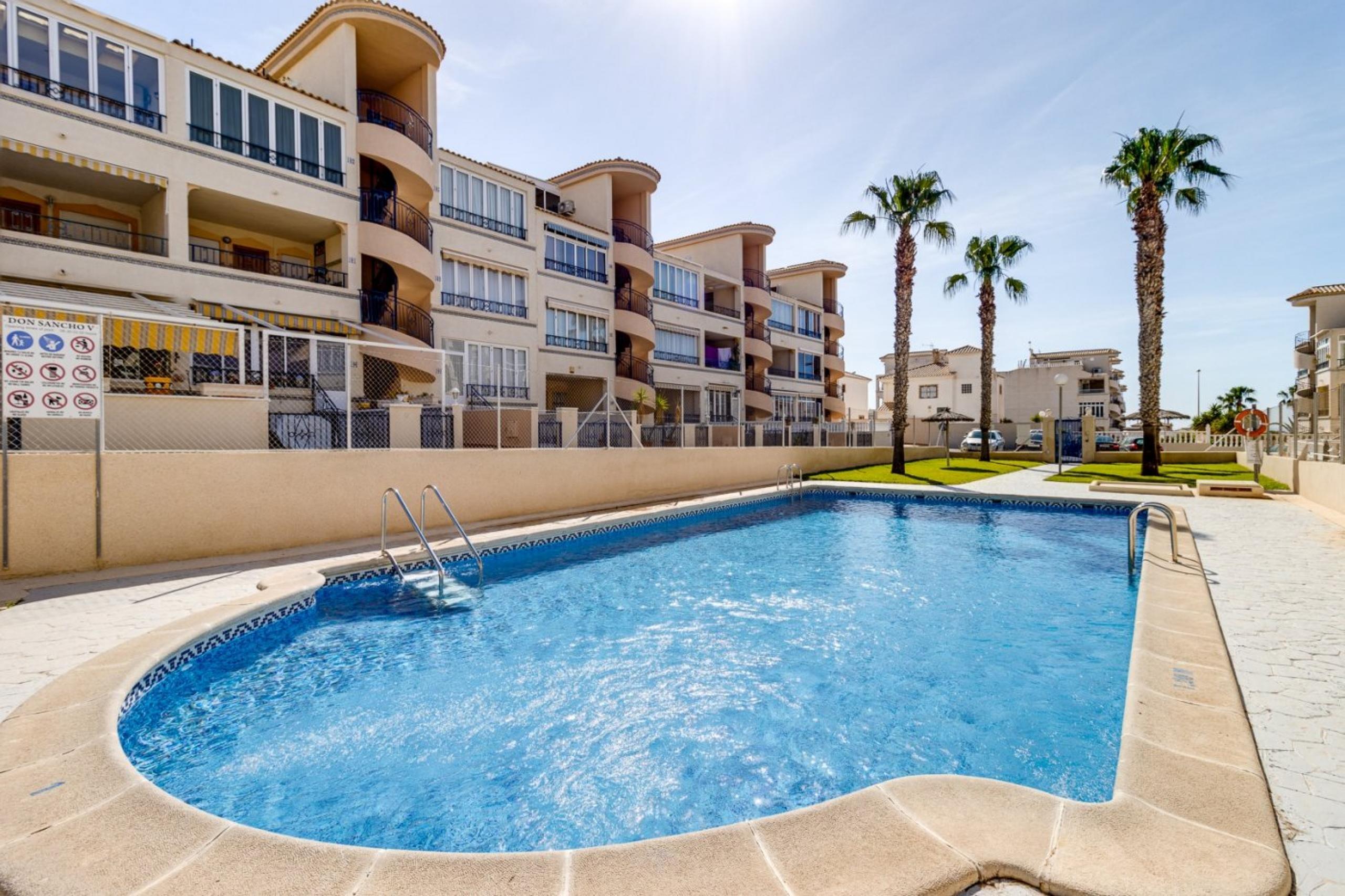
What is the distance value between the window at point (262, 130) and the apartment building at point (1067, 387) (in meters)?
65.6

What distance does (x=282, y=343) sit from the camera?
43.4ft

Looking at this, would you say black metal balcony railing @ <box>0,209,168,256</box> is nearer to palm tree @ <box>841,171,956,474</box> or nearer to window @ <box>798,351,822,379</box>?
palm tree @ <box>841,171,956,474</box>

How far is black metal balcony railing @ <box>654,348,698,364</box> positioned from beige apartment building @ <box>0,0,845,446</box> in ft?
7.92

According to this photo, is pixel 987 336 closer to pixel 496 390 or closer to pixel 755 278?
pixel 755 278

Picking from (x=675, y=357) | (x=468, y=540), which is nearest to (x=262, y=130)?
(x=468, y=540)

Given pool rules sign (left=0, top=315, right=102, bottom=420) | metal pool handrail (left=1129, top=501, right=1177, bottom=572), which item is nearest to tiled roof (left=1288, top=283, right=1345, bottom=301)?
metal pool handrail (left=1129, top=501, right=1177, bottom=572)

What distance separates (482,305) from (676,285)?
1328 cm

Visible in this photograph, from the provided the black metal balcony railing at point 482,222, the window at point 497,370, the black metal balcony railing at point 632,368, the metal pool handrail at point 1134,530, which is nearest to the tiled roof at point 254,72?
the black metal balcony railing at point 482,222

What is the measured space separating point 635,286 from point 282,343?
64.3 ft

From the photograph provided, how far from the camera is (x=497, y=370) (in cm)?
2384

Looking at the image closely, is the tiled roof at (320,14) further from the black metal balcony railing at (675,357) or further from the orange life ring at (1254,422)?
the orange life ring at (1254,422)

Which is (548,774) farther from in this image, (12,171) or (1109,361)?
(1109,361)

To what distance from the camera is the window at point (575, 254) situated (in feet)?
86.6

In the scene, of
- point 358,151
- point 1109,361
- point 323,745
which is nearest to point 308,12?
point 358,151
